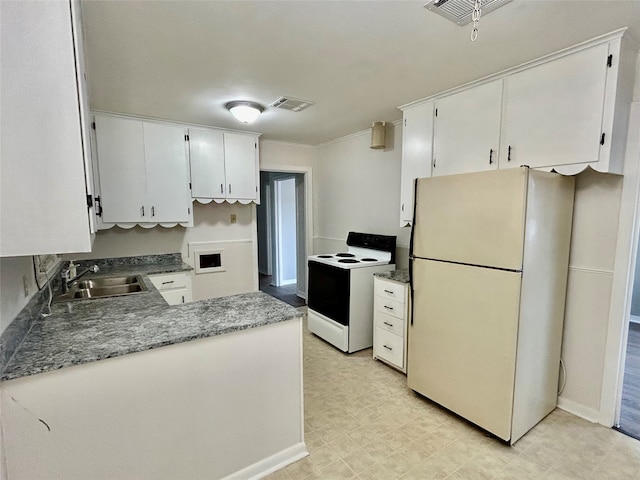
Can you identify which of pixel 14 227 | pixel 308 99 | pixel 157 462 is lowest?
pixel 157 462

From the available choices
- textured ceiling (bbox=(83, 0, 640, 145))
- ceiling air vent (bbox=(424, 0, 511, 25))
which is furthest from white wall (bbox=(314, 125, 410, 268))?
ceiling air vent (bbox=(424, 0, 511, 25))

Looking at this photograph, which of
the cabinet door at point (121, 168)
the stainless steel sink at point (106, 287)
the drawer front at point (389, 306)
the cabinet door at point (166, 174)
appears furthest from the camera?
the cabinet door at point (166, 174)

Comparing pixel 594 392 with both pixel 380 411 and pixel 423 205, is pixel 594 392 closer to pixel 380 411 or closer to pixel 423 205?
pixel 380 411

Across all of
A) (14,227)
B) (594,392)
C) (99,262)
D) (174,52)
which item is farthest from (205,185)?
(594,392)

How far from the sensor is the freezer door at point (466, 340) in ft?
6.37

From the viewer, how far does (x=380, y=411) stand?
236 centimetres

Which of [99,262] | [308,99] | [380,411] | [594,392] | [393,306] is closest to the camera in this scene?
[594,392]

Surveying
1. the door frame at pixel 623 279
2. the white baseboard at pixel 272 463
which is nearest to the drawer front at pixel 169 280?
the white baseboard at pixel 272 463

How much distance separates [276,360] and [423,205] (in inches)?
59.0

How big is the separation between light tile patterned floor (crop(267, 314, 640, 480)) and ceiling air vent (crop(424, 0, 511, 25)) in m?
2.42

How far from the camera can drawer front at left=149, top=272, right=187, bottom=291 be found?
3168 mm

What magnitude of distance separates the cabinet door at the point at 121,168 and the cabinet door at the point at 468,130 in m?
2.86

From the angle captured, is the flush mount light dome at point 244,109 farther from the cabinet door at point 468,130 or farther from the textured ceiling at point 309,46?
the cabinet door at point 468,130

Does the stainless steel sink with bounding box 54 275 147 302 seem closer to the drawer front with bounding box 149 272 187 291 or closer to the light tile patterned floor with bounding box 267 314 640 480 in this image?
the drawer front with bounding box 149 272 187 291
